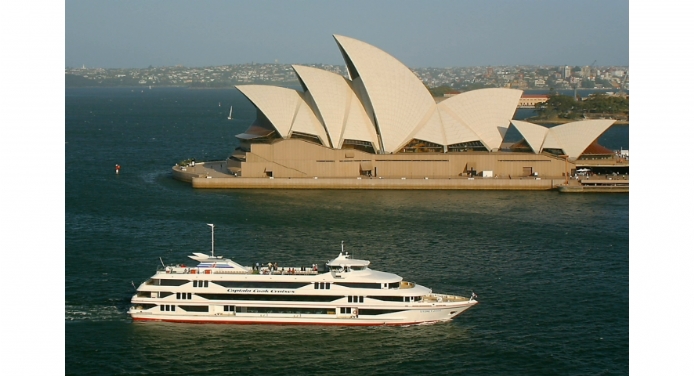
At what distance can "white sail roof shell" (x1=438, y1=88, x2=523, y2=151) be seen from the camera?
165ft

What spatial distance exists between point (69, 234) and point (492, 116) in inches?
1049

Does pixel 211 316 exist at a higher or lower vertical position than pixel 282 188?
lower

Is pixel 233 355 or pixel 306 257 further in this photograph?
pixel 306 257

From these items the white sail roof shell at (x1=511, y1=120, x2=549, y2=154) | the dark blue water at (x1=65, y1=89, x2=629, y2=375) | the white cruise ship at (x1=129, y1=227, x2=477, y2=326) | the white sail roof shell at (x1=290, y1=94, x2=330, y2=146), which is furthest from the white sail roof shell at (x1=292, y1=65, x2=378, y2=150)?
the white cruise ship at (x1=129, y1=227, x2=477, y2=326)

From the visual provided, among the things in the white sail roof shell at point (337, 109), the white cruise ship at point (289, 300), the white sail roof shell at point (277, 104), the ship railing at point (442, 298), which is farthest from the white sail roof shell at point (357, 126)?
the white cruise ship at point (289, 300)

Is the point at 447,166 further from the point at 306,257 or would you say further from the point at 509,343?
the point at 509,343

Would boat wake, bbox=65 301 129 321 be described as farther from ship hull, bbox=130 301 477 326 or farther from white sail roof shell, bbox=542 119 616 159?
white sail roof shell, bbox=542 119 616 159

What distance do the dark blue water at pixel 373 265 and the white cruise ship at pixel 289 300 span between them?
405mm

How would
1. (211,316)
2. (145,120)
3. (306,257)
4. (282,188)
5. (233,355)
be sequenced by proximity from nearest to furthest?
(233,355) < (211,316) < (306,257) < (282,188) < (145,120)

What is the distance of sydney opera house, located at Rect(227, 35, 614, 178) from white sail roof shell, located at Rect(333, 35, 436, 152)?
56mm

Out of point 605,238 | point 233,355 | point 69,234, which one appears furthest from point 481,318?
point 69,234

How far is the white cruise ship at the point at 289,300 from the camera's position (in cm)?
2347

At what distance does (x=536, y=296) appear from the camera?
25.7 m

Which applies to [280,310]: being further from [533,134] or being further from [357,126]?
[533,134]
